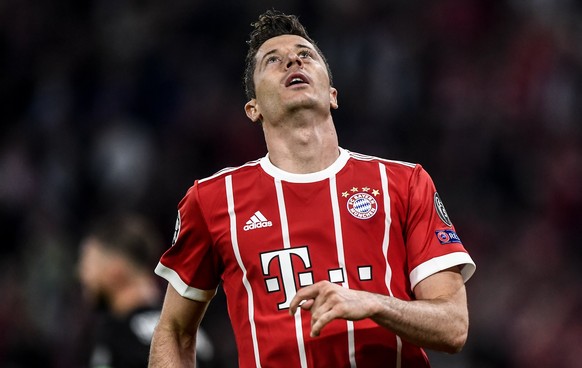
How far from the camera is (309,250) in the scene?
12.6ft

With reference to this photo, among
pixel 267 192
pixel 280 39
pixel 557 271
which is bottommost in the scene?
pixel 557 271

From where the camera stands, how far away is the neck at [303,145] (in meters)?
4.09

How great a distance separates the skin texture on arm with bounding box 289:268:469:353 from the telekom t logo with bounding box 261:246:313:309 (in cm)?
41

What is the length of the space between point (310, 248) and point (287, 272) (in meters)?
0.12

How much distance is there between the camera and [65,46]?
11148 mm

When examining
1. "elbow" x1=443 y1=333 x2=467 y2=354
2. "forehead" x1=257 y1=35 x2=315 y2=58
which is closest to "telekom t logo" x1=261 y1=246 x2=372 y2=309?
"elbow" x1=443 y1=333 x2=467 y2=354

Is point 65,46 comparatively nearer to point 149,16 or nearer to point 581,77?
point 149,16

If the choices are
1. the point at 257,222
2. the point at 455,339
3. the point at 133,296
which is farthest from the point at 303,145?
the point at 133,296

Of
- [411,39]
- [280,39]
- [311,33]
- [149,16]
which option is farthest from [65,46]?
[280,39]

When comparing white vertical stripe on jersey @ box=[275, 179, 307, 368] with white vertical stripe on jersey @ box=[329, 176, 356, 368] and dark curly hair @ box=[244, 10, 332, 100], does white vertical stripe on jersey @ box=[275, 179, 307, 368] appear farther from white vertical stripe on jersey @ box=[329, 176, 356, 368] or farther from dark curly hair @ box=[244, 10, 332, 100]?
dark curly hair @ box=[244, 10, 332, 100]

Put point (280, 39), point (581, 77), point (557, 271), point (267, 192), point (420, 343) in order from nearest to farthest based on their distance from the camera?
point (420, 343) → point (267, 192) → point (280, 39) → point (557, 271) → point (581, 77)

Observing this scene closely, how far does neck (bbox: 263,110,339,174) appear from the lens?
4.09 meters

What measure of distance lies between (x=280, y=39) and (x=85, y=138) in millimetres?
5985

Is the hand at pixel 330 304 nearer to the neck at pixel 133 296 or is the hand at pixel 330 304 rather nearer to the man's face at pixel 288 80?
the man's face at pixel 288 80
